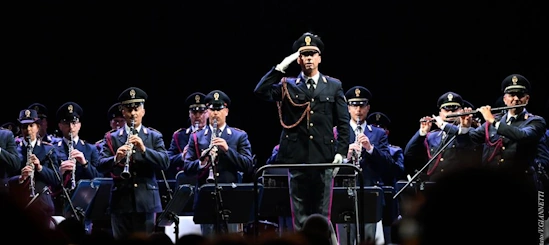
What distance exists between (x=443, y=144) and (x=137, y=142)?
14.0 feet

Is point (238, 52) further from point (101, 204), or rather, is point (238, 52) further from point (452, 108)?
point (101, 204)

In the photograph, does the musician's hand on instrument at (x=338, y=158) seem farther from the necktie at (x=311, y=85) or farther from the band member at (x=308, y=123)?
the necktie at (x=311, y=85)

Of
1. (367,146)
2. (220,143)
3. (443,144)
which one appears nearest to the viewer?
(220,143)

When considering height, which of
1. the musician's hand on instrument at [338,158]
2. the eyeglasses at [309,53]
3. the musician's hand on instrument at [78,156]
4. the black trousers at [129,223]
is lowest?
the black trousers at [129,223]

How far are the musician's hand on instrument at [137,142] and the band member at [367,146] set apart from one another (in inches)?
122

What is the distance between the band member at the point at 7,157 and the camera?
33.6ft

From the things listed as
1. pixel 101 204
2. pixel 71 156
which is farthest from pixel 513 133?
pixel 71 156

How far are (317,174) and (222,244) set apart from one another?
16.4ft

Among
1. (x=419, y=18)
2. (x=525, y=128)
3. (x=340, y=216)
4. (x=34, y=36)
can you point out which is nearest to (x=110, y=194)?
(x=340, y=216)

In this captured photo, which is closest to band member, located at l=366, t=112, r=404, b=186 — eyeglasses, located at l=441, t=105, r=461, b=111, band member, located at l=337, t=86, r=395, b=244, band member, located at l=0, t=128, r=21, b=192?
band member, located at l=337, t=86, r=395, b=244

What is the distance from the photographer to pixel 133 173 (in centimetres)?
915

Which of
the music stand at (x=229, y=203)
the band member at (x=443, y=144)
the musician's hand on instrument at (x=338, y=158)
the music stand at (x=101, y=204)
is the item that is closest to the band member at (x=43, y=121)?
the music stand at (x=101, y=204)

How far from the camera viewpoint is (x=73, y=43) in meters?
14.5

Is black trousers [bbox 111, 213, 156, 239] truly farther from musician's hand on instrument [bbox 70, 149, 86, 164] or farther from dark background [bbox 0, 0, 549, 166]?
dark background [bbox 0, 0, 549, 166]
